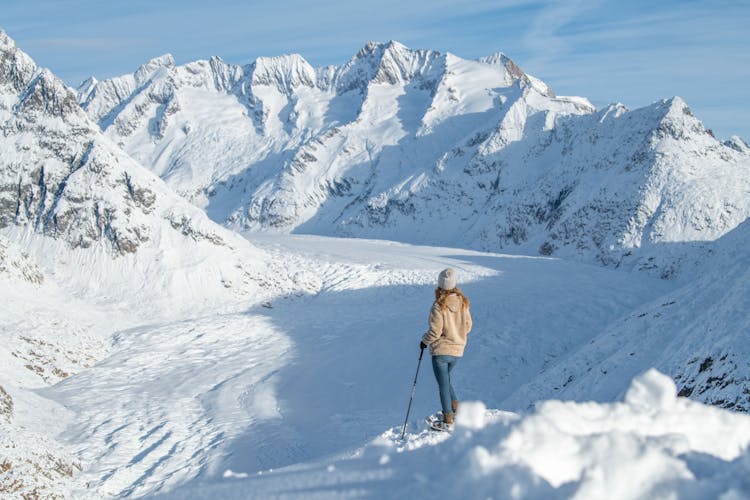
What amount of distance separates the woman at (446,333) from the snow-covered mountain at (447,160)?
2230 inches

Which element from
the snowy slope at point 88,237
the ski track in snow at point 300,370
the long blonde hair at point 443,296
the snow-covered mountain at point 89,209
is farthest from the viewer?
the snow-covered mountain at point 89,209

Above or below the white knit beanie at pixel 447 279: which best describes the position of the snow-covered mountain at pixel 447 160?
above

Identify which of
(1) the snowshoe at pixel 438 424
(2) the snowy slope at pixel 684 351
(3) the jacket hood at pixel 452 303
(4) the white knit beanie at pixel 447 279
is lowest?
(2) the snowy slope at pixel 684 351

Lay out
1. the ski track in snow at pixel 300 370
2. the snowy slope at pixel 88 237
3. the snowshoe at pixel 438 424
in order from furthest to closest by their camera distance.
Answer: the snowy slope at pixel 88 237 < the ski track in snow at pixel 300 370 < the snowshoe at pixel 438 424

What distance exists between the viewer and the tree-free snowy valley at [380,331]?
5927mm

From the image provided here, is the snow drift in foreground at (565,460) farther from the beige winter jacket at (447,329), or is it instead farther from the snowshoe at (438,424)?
the beige winter jacket at (447,329)

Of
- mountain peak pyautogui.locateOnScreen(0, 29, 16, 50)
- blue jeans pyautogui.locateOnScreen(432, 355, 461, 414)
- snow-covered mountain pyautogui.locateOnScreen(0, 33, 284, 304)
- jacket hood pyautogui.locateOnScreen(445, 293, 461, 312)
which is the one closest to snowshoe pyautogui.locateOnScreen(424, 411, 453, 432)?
blue jeans pyautogui.locateOnScreen(432, 355, 461, 414)

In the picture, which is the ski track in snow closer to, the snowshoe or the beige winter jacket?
the snowshoe

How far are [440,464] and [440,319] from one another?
3297mm

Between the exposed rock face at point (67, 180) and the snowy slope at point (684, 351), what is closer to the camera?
the snowy slope at point (684, 351)

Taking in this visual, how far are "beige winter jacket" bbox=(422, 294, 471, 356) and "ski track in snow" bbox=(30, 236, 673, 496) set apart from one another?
1579mm

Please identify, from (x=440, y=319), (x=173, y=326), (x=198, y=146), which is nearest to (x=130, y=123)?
(x=198, y=146)

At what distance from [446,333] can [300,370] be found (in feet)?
72.2

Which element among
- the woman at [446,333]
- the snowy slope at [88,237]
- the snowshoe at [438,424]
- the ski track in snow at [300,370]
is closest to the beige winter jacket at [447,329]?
the woman at [446,333]
